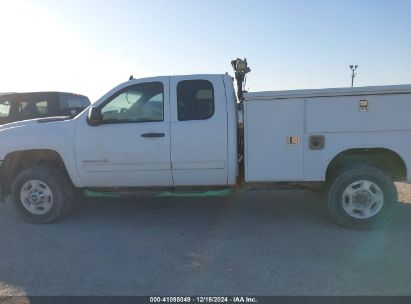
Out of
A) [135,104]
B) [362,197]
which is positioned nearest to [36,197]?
[135,104]

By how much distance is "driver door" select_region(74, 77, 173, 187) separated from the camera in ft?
17.6

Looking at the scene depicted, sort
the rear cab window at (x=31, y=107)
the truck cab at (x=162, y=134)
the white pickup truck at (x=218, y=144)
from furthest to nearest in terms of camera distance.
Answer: the rear cab window at (x=31, y=107) < the truck cab at (x=162, y=134) < the white pickup truck at (x=218, y=144)

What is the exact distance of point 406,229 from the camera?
529 cm

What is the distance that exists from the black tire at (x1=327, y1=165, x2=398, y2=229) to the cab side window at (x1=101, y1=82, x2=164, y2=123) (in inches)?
97.6

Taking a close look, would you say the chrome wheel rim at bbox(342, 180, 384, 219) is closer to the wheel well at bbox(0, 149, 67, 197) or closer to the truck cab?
the truck cab

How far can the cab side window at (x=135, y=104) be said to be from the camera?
17.9ft

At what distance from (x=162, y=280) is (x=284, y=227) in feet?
6.89

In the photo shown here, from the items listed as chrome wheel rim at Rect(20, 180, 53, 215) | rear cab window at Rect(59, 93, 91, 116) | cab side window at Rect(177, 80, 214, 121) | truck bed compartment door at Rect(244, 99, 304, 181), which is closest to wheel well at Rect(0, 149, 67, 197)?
chrome wheel rim at Rect(20, 180, 53, 215)

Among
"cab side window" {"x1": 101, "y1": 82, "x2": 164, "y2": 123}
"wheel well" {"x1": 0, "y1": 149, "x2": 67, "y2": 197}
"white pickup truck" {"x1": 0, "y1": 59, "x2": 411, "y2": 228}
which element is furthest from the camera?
"wheel well" {"x1": 0, "y1": 149, "x2": 67, "y2": 197}

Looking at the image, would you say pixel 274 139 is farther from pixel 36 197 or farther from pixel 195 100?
pixel 36 197

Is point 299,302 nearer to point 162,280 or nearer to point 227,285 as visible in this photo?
point 227,285

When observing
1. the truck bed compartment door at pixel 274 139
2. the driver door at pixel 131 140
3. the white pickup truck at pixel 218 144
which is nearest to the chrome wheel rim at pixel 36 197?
the white pickup truck at pixel 218 144

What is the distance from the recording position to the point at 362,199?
5242 mm

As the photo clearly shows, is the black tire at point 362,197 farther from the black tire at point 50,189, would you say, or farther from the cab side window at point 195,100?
the black tire at point 50,189
